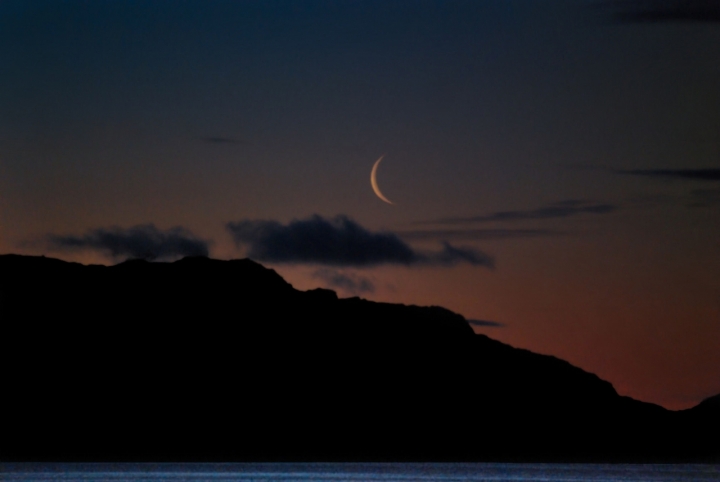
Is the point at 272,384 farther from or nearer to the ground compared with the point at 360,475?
farther from the ground

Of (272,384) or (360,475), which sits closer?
(360,475)

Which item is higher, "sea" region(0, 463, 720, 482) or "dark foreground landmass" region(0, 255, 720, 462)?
"dark foreground landmass" region(0, 255, 720, 462)

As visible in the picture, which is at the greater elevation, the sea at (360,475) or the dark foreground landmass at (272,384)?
the dark foreground landmass at (272,384)

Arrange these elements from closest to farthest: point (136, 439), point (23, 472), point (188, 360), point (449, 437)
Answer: point (23, 472) < point (136, 439) < point (449, 437) < point (188, 360)

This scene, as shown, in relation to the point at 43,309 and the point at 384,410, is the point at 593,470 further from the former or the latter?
the point at 43,309

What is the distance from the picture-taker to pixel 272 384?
8506 centimetres

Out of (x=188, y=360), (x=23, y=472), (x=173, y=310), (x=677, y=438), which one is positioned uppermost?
(x=173, y=310)

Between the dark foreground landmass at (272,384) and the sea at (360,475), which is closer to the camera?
the sea at (360,475)

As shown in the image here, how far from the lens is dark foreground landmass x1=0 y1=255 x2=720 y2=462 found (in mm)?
75375

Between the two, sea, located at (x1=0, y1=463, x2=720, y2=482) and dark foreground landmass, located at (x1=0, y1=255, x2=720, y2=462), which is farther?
dark foreground landmass, located at (x1=0, y1=255, x2=720, y2=462)

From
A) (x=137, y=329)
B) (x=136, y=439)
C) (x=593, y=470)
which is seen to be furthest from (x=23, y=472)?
(x=137, y=329)

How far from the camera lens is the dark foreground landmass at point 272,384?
75.4 m

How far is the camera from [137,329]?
97.9 m

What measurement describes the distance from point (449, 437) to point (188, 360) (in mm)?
24206
